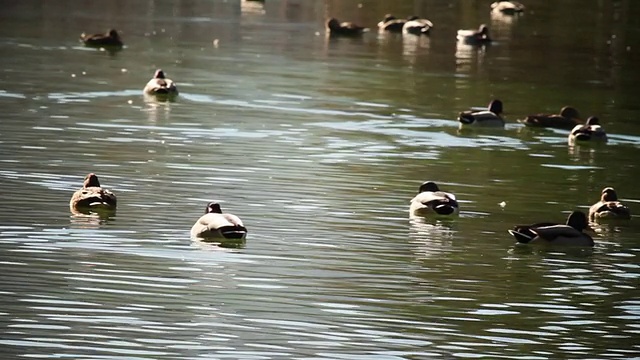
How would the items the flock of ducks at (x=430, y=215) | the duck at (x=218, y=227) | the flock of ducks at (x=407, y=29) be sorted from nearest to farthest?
the duck at (x=218, y=227), the flock of ducks at (x=430, y=215), the flock of ducks at (x=407, y=29)

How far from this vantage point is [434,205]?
89.9 feet

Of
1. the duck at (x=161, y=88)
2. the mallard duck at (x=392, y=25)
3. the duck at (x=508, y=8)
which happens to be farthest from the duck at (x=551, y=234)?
the duck at (x=508, y=8)

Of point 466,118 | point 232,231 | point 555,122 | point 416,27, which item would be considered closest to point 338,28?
point 416,27

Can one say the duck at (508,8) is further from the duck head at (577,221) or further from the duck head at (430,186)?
the duck head at (577,221)

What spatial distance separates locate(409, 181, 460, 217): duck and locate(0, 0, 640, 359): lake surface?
23cm

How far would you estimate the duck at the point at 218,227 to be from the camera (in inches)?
949

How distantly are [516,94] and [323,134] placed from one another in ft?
41.8

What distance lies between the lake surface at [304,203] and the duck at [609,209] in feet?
1.16

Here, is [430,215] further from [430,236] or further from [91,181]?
[91,181]

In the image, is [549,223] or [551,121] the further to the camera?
[551,121]


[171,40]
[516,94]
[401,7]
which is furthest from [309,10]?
[516,94]

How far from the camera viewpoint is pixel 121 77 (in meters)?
48.6

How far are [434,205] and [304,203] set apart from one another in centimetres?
224

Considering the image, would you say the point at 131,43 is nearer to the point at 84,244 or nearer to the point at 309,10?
the point at 309,10
